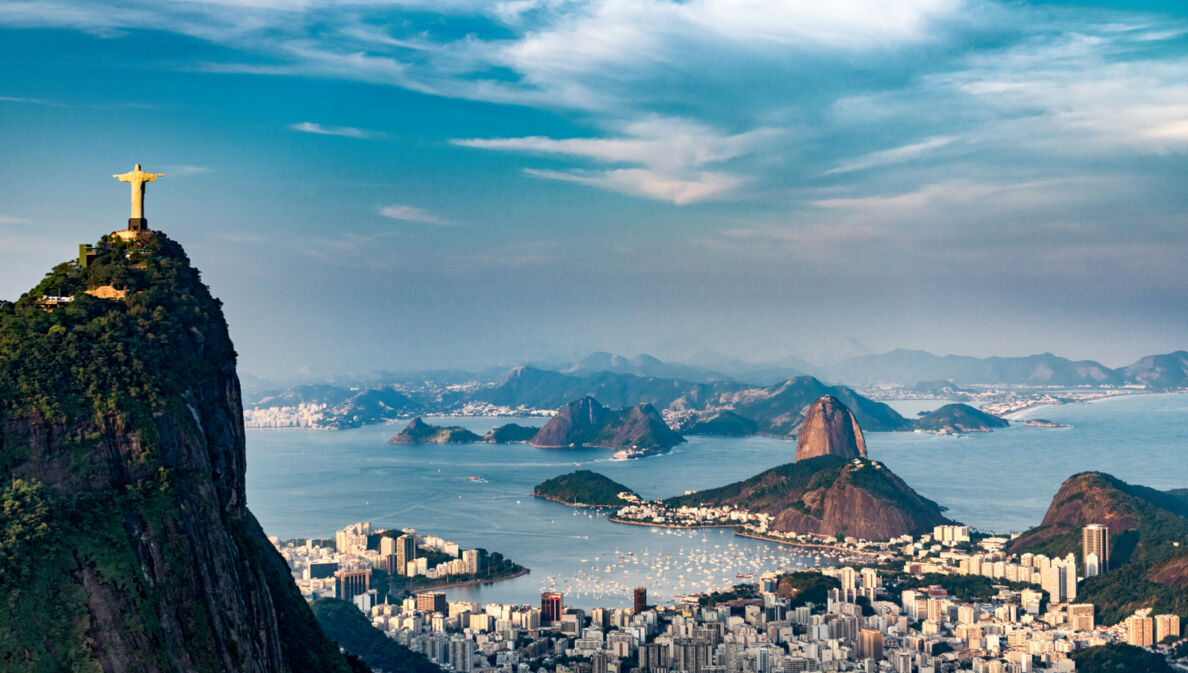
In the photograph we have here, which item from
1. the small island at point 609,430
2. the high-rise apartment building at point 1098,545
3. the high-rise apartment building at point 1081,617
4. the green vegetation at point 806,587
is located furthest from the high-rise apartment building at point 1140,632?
the small island at point 609,430

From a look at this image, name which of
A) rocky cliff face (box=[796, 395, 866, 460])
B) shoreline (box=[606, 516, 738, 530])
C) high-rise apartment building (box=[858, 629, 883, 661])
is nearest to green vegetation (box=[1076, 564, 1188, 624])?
high-rise apartment building (box=[858, 629, 883, 661])

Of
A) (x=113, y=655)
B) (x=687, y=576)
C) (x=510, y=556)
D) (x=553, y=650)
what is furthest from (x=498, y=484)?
(x=113, y=655)

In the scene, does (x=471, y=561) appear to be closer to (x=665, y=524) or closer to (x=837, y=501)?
(x=665, y=524)

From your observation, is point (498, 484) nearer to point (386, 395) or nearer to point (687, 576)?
point (687, 576)

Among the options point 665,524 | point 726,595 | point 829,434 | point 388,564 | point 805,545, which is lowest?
point 805,545

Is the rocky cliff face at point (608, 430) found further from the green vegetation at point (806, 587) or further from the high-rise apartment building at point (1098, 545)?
the green vegetation at point (806, 587)

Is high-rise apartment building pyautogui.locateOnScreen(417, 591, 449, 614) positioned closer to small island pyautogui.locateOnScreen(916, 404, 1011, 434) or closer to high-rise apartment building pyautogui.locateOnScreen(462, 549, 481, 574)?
high-rise apartment building pyautogui.locateOnScreen(462, 549, 481, 574)

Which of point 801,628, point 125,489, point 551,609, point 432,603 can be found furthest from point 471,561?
point 125,489
